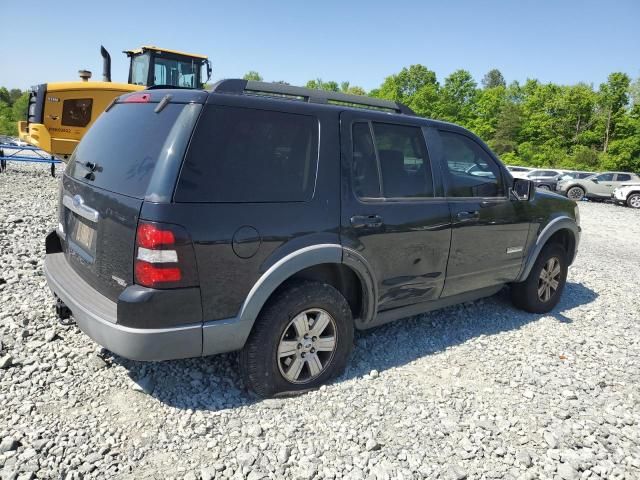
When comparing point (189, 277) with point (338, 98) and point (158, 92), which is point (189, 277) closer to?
point (158, 92)

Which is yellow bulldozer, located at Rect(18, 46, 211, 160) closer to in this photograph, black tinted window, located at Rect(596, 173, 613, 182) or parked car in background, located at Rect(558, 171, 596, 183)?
parked car in background, located at Rect(558, 171, 596, 183)

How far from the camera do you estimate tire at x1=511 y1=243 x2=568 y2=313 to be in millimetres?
4902

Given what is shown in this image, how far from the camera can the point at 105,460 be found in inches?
95.7

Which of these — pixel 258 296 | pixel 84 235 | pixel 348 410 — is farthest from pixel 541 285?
pixel 84 235

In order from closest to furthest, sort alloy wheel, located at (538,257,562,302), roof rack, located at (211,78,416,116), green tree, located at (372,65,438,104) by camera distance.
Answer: roof rack, located at (211,78,416,116)
alloy wheel, located at (538,257,562,302)
green tree, located at (372,65,438,104)

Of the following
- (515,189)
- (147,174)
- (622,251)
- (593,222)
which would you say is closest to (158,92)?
(147,174)

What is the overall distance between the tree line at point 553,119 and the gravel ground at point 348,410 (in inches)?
1400

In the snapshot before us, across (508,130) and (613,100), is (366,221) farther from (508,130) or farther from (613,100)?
(508,130)

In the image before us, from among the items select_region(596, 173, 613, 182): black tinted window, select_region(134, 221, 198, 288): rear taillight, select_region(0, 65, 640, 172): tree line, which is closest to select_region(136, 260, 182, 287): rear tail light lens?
select_region(134, 221, 198, 288): rear taillight

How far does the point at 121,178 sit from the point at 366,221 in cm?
162

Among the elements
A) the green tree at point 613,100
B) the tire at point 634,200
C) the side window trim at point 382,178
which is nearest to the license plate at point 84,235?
the side window trim at point 382,178

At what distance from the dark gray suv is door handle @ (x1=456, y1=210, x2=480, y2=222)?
0.04 ft

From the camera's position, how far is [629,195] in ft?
69.8

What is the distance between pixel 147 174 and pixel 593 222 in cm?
1547
